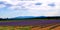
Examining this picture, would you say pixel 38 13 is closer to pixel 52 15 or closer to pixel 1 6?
pixel 52 15

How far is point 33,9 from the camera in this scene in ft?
1.70

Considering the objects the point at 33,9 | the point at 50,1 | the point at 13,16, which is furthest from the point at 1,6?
the point at 50,1

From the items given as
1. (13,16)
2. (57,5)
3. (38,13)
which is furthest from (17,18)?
(57,5)

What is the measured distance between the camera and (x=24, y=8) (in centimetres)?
52

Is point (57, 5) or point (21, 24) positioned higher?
point (57, 5)

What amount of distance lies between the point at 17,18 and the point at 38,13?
5.2 inches

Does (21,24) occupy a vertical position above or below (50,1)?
below

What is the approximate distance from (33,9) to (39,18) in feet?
0.22

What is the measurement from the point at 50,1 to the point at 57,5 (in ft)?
0.16

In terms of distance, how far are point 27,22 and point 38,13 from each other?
0.09 m

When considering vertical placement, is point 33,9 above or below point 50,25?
above

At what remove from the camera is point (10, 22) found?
0.53 metres

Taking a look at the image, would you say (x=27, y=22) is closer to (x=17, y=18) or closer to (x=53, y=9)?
(x=17, y=18)

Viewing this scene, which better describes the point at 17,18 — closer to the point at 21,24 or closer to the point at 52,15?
the point at 21,24
